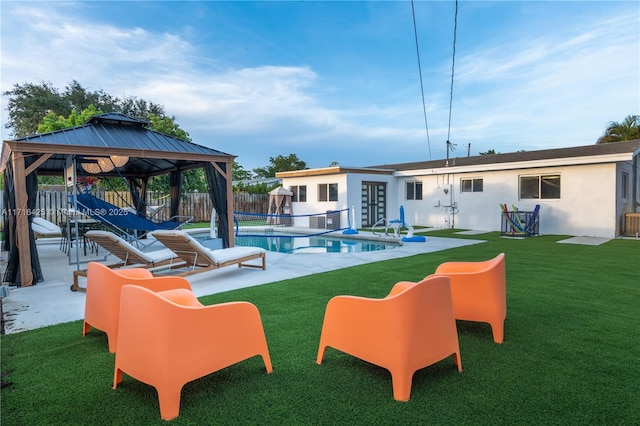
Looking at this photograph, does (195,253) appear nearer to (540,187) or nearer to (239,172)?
(540,187)

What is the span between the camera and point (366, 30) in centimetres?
1234

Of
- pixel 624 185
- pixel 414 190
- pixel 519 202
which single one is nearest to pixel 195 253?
pixel 519 202

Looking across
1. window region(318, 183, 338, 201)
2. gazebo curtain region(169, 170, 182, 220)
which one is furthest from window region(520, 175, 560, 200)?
gazebo curtain region(169, 170, 182, 220)

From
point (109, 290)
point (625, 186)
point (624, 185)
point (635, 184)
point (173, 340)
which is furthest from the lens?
point (635, 184)

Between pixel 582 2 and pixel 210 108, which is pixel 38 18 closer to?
pixel 210 108

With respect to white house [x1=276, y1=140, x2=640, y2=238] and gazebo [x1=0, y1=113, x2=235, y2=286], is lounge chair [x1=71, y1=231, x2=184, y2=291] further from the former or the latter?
white house [x1=276, y1=140, x2=640, y2=238]

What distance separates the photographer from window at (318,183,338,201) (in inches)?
652

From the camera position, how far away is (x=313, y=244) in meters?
11.7

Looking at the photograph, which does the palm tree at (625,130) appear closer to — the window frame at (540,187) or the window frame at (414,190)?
the window frame at (540,187)

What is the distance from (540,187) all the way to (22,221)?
15.0 meters

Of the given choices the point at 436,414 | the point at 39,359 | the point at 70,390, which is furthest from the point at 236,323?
the point at 39,359

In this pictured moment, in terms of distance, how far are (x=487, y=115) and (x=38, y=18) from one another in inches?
573

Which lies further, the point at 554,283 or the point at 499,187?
the point at 499,187

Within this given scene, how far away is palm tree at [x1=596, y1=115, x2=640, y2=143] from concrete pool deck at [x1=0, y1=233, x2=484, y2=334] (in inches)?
789
